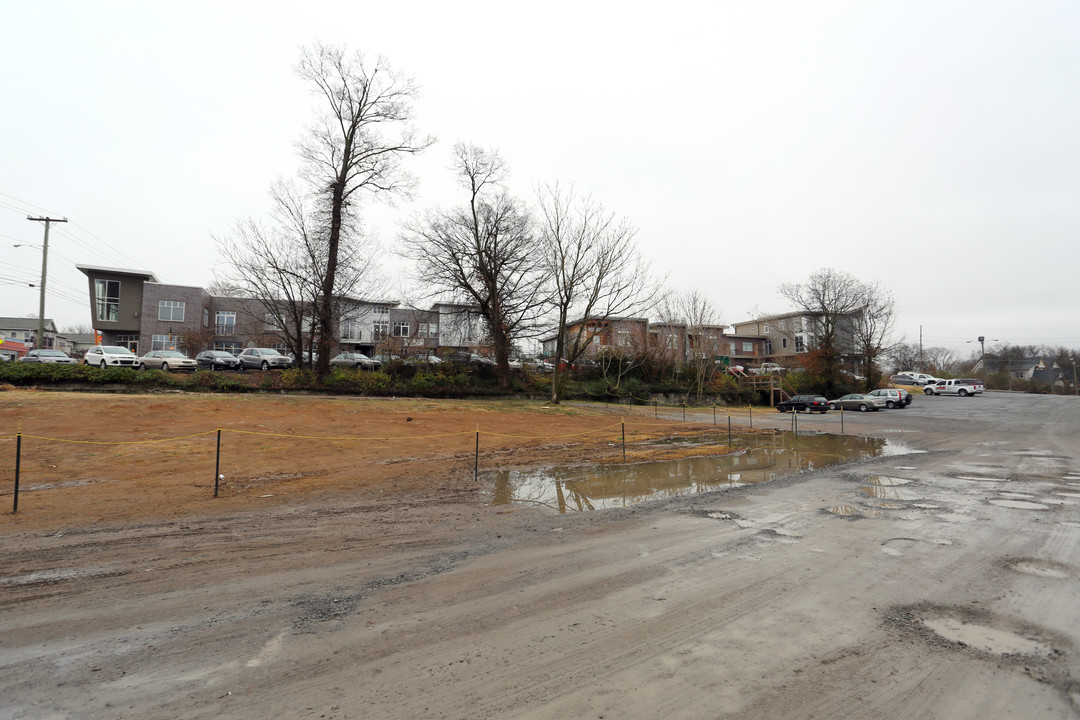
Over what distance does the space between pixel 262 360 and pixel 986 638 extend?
40888 mm

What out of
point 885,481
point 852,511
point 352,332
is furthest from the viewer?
point 352,332

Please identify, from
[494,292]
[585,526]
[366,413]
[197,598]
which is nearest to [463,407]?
[366,413]

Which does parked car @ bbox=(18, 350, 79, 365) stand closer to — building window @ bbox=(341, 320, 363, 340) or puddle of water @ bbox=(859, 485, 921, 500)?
building window @ bbox=(341, 320, 363, 340)

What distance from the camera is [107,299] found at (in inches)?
2019

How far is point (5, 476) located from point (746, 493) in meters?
→ 15.8

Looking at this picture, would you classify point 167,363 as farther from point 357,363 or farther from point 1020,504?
point 1020,504

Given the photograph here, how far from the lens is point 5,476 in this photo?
10789 millimetres

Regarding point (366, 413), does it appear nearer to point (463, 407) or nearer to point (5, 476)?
point (463, 407)

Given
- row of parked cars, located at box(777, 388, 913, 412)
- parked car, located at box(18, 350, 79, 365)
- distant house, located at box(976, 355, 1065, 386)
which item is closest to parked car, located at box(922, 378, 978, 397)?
row of parked cars, located at box(777, 388, 913, 412)

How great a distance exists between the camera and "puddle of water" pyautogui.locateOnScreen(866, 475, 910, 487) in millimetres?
11258

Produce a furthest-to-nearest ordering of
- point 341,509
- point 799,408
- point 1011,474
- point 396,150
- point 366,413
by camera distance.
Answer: point 799,408
point 396,150
point 366,413
point 1011,474
point 341,509

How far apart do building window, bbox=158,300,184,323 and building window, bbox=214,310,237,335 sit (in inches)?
128

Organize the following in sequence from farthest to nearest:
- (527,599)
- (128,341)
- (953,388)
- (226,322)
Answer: (226,322)
(128,341)
(953,388)
(527,599)

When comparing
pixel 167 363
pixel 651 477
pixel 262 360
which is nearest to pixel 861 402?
pixel 651 477
